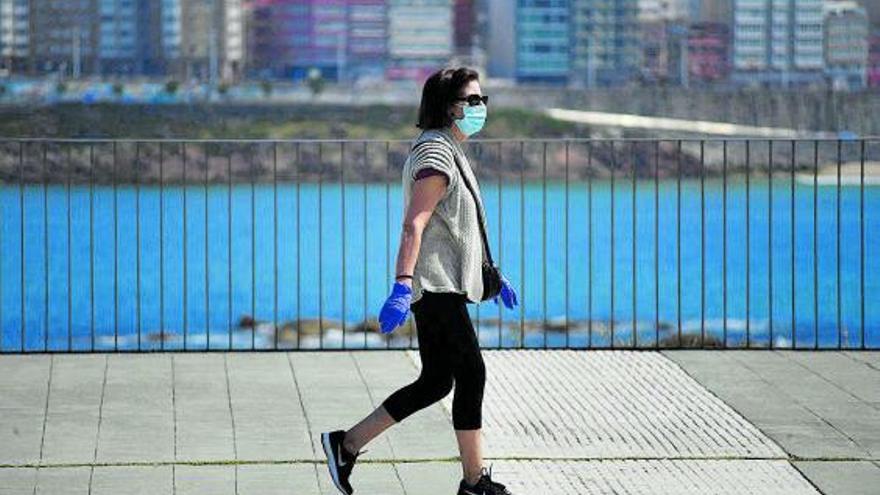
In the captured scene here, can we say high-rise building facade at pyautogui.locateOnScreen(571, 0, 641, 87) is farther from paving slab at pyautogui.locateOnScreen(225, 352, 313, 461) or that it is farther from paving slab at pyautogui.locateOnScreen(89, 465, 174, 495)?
paving slab at pyautogui.locateOnScreen(89, 465, 174, 495)

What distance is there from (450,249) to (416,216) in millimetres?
161

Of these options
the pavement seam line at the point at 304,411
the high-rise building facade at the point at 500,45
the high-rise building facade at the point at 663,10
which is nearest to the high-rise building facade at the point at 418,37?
the high-rise building facade at the point at 500,45

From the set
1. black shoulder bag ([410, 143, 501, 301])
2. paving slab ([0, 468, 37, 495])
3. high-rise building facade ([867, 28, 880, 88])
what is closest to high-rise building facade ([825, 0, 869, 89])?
high-rise building facade ([867, 28, 880, 88])

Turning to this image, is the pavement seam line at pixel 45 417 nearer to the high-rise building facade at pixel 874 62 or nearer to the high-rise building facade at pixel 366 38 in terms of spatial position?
the high-rise building facade at pixel 366 38

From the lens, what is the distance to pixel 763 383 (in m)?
7.81

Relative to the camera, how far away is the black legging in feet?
17.7

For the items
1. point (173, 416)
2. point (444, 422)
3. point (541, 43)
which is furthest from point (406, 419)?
point (541, 43)

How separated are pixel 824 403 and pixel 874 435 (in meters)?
0.63

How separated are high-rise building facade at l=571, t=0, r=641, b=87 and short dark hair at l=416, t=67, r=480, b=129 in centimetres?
7654

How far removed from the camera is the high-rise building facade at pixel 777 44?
274 ft

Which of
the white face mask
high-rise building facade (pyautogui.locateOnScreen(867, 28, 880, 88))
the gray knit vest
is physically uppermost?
the white face mask

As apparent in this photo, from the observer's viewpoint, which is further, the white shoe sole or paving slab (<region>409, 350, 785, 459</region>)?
paving slab (<region>409, 350, 785, 459</region>)

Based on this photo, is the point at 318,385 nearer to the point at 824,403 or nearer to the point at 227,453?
the point at 227,453

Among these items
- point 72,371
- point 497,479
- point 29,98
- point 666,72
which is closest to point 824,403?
point 497,479
